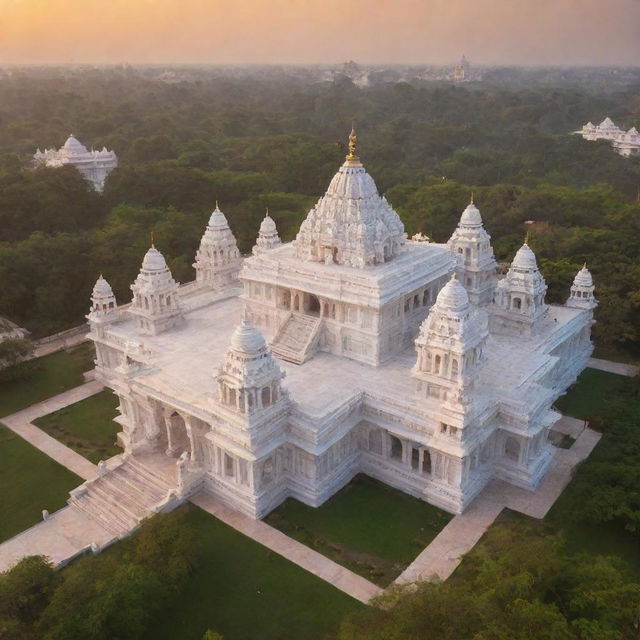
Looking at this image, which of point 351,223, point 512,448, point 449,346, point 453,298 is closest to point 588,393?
point 512,448

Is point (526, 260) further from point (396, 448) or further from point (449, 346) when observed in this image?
point (396, 448)

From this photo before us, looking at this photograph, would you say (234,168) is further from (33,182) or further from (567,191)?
(567,191)

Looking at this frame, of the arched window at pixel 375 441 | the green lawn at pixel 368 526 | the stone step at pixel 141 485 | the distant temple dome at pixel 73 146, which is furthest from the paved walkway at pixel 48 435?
the distant temple dome at pixel 73 146

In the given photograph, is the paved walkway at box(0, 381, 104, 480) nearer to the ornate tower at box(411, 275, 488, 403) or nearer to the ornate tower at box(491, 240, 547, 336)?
the ornate tower at box(411, 275, 488, 403)

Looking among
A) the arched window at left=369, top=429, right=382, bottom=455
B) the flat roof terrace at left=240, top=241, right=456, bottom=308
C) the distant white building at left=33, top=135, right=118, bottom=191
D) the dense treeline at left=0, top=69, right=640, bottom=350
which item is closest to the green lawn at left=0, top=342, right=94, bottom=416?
the dense treeline at left=0, top=69, right=640, bottom=350

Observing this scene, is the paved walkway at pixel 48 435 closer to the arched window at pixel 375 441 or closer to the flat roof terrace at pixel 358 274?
the flat roof terrace at pixel 358 274

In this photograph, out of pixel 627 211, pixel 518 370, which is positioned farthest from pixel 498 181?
pixel 518 370
